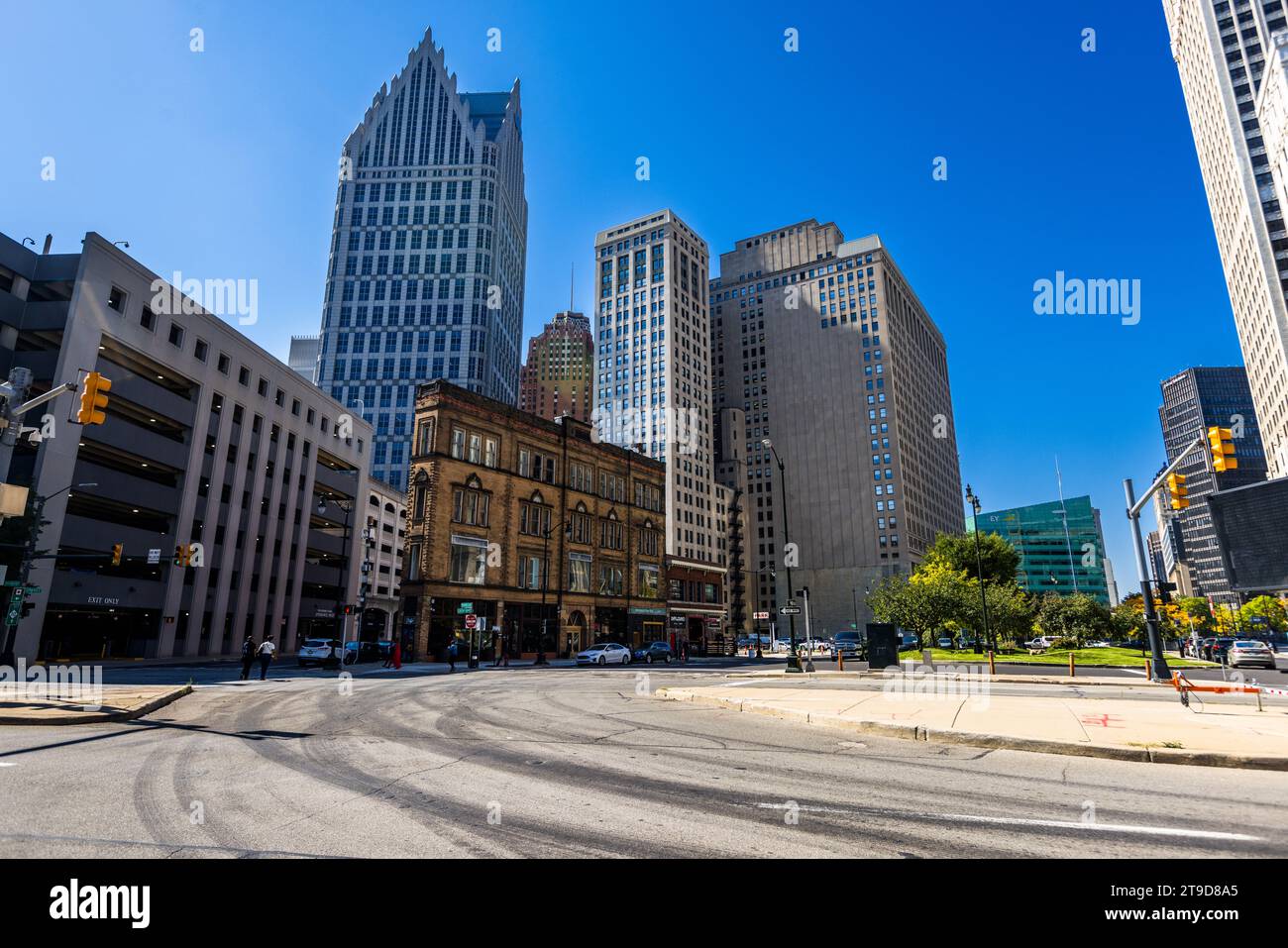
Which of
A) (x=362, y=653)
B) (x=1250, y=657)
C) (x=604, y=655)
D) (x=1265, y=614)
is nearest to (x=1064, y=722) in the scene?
(x=604, y=655)

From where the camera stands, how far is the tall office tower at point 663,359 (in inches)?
4560

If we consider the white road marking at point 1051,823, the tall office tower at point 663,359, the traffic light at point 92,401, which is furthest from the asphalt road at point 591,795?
the tall office tower at point 663,359

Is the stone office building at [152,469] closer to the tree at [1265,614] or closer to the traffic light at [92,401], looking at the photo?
the traffic light at [92,401]

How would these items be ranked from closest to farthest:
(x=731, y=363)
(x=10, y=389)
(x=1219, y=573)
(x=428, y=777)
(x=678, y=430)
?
(x=428, y=777) < (x=10, y=389) < (x=678, y=430) < (x=731, y=363) < (x=1219, y=573)

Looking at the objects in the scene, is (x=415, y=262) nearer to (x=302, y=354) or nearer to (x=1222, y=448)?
(x=302, y=354)

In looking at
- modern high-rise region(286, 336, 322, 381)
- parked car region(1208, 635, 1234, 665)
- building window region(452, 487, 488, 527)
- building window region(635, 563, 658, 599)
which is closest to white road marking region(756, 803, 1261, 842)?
building window region(452, 487, 488, 527)

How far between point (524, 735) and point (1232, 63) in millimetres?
137268

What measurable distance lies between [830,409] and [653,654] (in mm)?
100798

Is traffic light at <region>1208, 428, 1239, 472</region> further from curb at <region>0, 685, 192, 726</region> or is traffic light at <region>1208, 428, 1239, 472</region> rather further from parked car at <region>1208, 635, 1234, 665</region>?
parked car at <region>1208, 635, 1234, 665</region>

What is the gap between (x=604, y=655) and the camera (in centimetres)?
4238

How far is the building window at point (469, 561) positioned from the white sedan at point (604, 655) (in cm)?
931
